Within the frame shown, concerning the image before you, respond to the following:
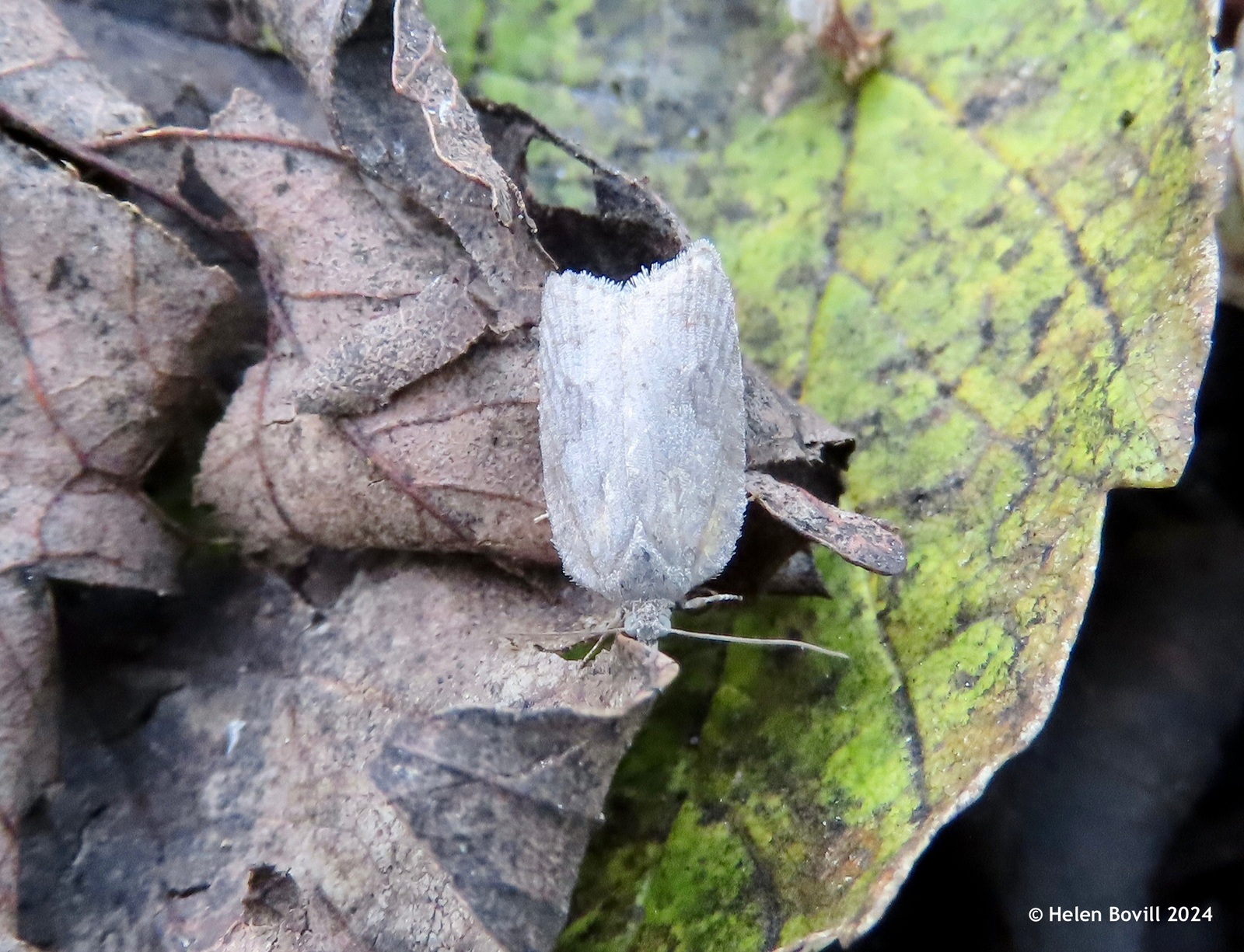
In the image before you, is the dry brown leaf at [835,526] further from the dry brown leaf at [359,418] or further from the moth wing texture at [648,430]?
the dry brown leaf at [359,418]

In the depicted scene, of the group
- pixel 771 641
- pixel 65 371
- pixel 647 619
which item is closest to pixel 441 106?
pixel 65 371

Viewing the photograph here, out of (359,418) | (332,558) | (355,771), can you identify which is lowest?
(355,771)

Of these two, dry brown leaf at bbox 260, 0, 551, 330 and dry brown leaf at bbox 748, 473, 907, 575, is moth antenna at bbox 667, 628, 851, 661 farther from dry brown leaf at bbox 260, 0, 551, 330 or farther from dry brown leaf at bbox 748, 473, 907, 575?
dry brown leaf at bbox 260, 0, 551, 330

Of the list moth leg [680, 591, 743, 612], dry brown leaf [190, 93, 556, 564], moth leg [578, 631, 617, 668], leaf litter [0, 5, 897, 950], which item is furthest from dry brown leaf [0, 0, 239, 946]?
moth leg [680, 591, 743, 612]

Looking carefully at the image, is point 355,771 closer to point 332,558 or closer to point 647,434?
point 332,558

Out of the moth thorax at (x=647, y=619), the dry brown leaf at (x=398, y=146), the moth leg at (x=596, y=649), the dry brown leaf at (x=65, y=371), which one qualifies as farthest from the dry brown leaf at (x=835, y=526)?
the dry brown leaf at (x=65, y=371)

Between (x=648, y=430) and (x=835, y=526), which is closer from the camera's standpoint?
(x=835, y=526)
